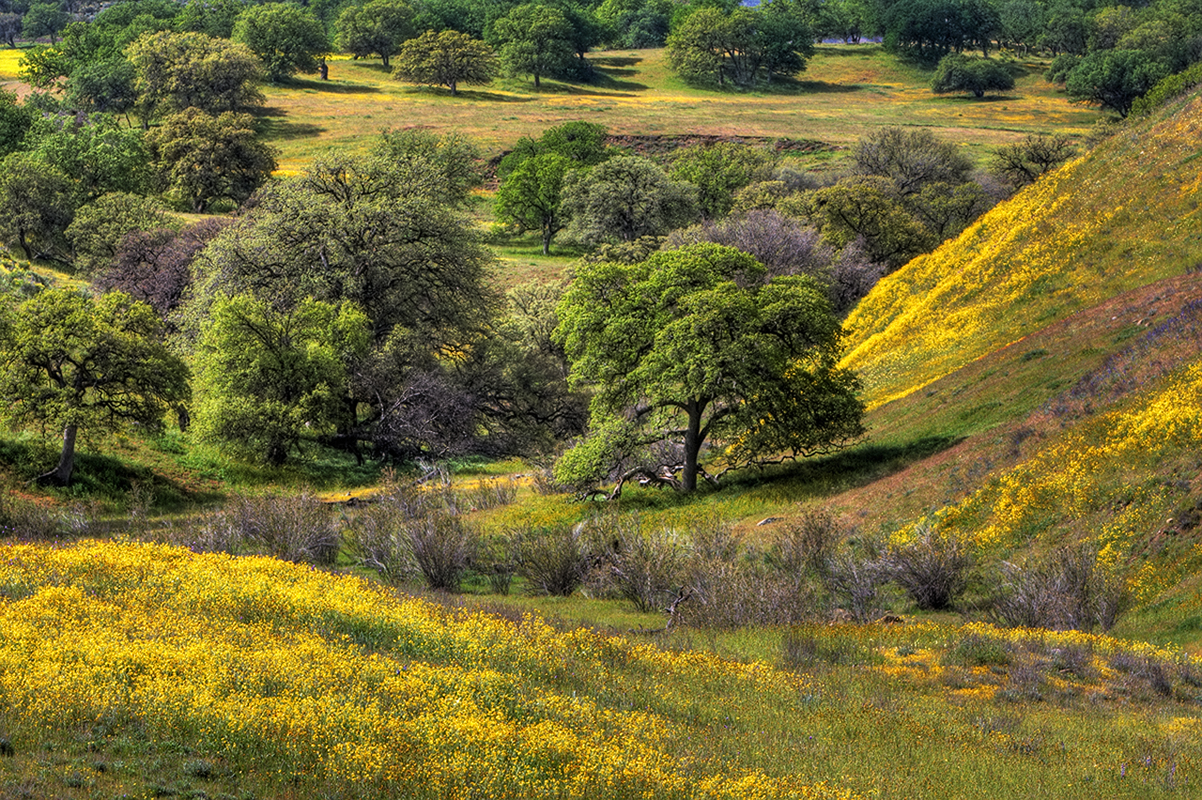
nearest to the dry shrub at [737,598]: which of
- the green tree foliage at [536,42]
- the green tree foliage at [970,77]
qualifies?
the green tree foliage at [536,42]

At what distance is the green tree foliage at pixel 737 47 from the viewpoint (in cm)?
15900

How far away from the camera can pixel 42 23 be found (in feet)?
588

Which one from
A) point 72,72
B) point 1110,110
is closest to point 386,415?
point 72,72

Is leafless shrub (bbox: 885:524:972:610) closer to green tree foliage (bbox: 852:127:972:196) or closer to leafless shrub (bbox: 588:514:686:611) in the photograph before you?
leafless shrub (bbox: 588:514:686:611)

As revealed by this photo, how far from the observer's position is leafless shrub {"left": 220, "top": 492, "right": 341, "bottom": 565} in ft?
79.3

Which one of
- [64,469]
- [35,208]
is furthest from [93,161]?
[64,469]

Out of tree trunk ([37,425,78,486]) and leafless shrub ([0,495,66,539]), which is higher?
leafless shrub ([0,495,66,539])

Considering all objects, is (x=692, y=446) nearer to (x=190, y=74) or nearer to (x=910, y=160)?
(x=910, y=160)

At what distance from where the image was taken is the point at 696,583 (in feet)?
68.7

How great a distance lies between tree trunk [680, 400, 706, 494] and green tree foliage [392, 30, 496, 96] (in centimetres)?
11191

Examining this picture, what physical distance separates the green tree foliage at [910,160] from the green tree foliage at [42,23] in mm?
149956

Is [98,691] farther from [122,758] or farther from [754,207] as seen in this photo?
[754,207]

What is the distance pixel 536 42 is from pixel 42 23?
9174 cm

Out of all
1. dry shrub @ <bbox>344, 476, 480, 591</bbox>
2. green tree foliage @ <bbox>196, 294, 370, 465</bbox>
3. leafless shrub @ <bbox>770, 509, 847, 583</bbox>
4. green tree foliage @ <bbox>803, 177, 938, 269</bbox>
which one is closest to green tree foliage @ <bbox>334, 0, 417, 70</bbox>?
→ green tree foliage @ <bbox>803, 177, 938, 269</bbox>
